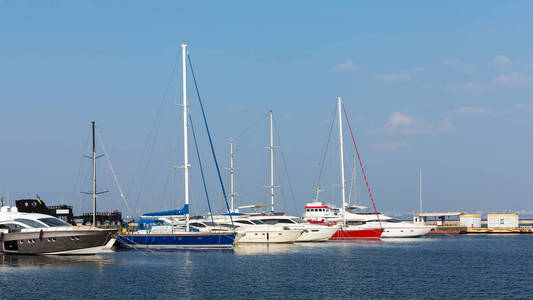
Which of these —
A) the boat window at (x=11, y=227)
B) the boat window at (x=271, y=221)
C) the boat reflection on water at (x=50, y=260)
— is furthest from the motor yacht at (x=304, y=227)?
the boat window at (x=11, y=227)

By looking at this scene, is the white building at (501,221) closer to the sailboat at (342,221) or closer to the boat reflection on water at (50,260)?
the sailboat at (342,221)

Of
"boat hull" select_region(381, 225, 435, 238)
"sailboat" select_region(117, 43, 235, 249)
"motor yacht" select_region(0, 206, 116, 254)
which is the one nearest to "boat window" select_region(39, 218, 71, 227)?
"motor yacht" select_region(0, 206, 116, 254)

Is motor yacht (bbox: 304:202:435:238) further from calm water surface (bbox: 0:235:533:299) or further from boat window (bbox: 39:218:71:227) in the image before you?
boat window (bbox: 39:218:71:227)

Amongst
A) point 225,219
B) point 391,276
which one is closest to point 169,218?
point 225,219

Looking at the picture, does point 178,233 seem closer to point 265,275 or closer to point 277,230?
point 277,230

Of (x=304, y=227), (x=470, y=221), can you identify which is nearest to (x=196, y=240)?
(x=304, y=227)

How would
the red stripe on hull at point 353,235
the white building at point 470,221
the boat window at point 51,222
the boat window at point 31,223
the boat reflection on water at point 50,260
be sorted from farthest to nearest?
the white building at point 470,221 < the red stripe on hull at point 353,235 < the boat window at point 51,222 < the boat window at point 31,223 < the boat reflection on water at point 50,260

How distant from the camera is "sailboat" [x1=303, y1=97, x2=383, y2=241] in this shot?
81188 mm

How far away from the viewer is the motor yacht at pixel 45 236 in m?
47.6

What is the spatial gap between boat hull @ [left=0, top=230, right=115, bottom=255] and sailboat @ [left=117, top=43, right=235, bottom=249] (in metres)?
10.0

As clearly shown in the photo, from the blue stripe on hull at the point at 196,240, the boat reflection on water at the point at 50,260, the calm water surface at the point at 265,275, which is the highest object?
the blue stripe on hull at the point at 196,240

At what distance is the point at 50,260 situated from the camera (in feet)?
152

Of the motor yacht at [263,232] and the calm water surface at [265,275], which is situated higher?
the motor yacht at [263,232]

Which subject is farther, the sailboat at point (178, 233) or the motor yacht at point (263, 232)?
the motor yacht at point (263, 232)
